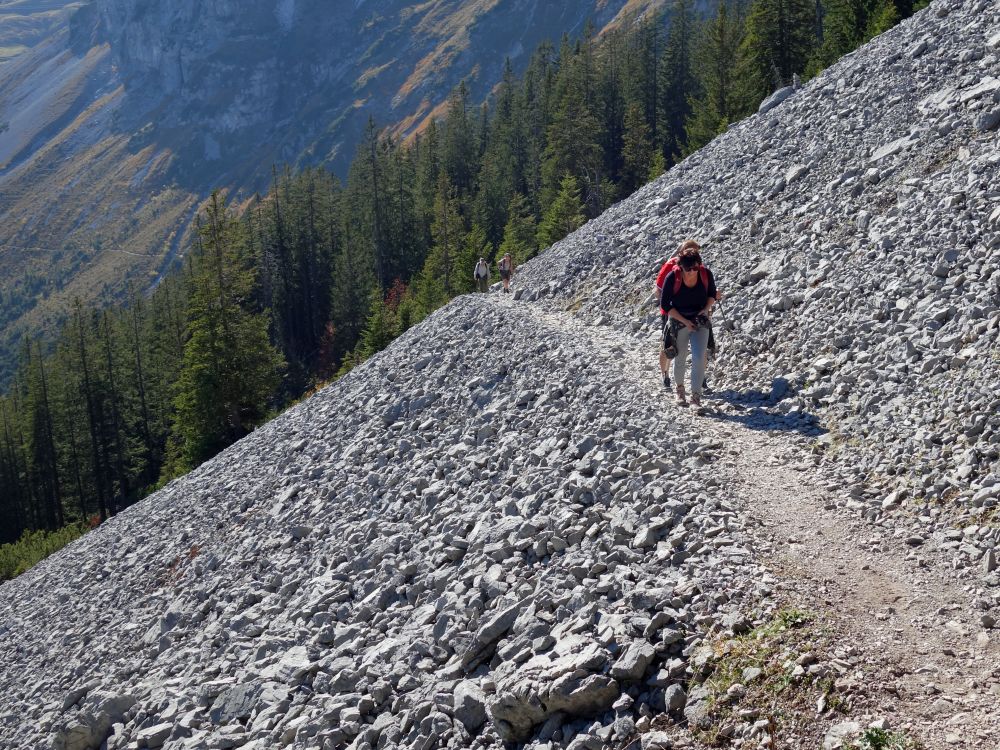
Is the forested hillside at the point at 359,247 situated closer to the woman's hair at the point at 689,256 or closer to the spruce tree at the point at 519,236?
the spruce tree at the point at 519,236

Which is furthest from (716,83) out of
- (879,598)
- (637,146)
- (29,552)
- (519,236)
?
(879,598)

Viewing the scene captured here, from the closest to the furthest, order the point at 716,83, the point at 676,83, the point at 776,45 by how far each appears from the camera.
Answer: the point at 776,45
the point at 716,83
the point at 676,83

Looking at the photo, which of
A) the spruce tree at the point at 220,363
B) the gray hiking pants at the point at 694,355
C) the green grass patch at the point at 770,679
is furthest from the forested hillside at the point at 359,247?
the green grass patch at the point at 770,679

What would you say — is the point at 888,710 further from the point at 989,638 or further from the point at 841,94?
the point at 841,94

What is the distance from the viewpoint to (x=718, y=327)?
601 inches

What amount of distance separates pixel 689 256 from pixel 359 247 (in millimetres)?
66558

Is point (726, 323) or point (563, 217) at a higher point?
point (563, 217)

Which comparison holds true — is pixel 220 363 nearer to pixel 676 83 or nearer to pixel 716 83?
pixel 716 83

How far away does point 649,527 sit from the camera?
854cm

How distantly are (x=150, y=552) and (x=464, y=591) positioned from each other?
44.5 ft

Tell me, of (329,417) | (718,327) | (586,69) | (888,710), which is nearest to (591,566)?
(888,710)

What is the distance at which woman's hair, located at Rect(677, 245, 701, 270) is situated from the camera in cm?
1229

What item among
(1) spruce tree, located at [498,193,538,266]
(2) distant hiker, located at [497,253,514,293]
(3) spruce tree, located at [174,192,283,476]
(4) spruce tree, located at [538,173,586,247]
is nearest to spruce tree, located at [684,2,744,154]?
(4) spruce tree, located at [538,173,586,247]

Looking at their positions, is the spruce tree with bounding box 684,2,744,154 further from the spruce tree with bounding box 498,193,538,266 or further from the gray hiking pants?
the gray hiking pants
